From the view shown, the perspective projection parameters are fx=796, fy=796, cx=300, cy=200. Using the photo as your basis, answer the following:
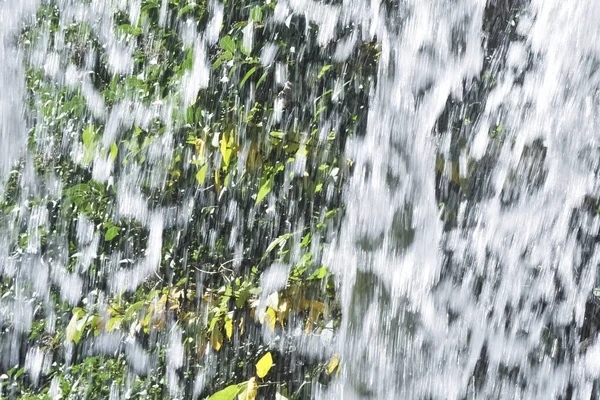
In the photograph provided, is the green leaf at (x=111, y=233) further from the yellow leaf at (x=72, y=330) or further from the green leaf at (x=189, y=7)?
the green leaf at (x=189, y=7)

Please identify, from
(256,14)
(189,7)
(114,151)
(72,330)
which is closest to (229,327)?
(72,330)

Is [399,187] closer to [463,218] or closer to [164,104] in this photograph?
[463,218]

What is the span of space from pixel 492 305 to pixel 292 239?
58cm

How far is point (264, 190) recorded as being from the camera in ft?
6.73

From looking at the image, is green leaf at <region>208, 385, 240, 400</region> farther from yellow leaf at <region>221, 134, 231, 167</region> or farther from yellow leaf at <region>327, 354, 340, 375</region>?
yellow leaf at <region>221, 134, 231, 167</region>

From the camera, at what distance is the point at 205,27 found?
2.24m

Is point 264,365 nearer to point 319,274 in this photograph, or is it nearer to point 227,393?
point 227,393

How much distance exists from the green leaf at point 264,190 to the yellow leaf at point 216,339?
36 centimetres

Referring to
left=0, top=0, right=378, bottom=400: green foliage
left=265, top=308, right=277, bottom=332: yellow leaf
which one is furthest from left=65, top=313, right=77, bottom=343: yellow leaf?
Answer: left=265, top=308, right=277, bottom=332: yellow leaf

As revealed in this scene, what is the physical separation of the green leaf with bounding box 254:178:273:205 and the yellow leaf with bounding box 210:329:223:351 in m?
0.36

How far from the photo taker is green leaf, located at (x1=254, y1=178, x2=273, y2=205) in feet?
6.70

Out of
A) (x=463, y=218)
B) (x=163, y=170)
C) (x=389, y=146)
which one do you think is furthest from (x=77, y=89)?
(x=463, y=218)

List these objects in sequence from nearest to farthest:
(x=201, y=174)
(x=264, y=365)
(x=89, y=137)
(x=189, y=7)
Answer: (x=264, y=365) → (x=201, y=174) → (x=189, y=7) → (x=89, y=137)

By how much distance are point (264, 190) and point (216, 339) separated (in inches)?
16.0
